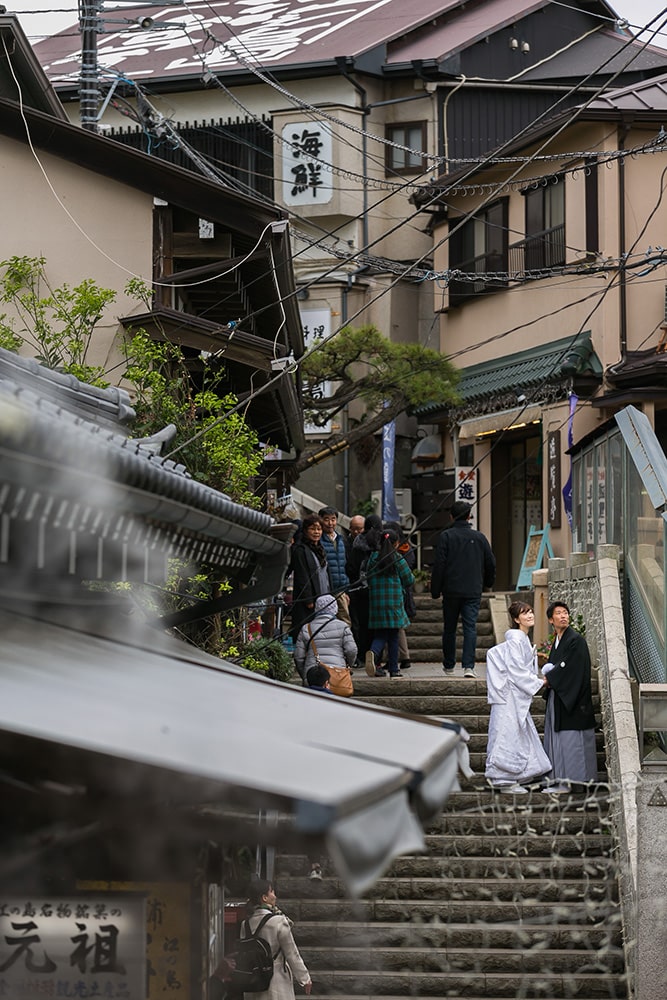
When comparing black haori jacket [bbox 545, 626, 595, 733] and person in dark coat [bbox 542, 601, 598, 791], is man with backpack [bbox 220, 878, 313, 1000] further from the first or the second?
black haori jacket [bbox 545, 626, 595, 733]

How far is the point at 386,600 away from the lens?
14984 millimetres

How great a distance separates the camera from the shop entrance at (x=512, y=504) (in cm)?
2681

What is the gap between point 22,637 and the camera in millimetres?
3971

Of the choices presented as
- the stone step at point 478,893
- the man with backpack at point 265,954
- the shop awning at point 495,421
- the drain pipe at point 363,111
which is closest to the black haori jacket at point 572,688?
the stone step at point 478,893

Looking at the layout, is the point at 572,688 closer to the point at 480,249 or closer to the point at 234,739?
the point at 234,739

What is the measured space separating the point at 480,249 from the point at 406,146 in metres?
3.49

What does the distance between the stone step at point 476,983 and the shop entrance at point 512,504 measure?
54.6ft

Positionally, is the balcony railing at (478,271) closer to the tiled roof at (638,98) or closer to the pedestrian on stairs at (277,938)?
the tiled roof at (638,98)

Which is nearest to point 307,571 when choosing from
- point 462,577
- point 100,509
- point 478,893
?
point 462,577

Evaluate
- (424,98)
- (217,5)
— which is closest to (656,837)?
(424,98)

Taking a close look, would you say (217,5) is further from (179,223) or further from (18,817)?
(18,817)

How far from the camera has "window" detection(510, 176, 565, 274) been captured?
24500mm

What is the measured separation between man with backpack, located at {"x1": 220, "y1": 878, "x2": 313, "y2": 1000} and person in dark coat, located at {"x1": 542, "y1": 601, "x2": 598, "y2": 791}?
4.50 metres

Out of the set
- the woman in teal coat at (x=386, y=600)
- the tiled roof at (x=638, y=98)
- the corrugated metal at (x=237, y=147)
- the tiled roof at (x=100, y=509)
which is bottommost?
the tiled roof at (x=100, y=509)
